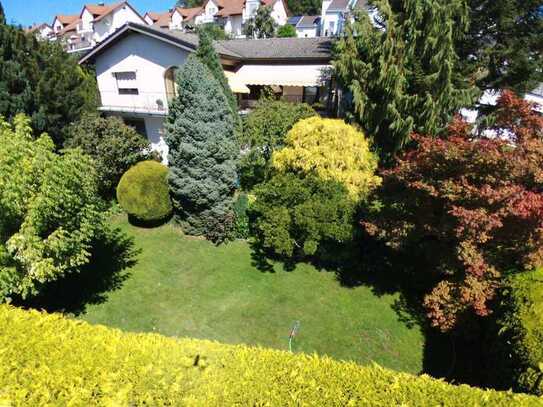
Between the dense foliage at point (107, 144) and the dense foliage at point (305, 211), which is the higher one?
the dense foliage at point (107, 144)

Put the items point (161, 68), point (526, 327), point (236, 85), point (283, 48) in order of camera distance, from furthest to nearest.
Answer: point (283, 48) → point (236, 85) → point (161, 68) → point (526, 327)

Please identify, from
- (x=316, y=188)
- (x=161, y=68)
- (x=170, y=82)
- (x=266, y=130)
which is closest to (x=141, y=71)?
(x=161, y=68)

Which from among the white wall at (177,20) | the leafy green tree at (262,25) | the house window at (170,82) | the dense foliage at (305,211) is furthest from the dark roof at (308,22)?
the dense foliage at (305,211)

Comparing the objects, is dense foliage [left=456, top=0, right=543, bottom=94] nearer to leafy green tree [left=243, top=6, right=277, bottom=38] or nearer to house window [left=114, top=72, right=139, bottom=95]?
house window [left=114, top=72, right=139, bottom=95]

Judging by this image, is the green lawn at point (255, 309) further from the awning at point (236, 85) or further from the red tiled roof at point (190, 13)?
the red tiled roof at point (190, 13)

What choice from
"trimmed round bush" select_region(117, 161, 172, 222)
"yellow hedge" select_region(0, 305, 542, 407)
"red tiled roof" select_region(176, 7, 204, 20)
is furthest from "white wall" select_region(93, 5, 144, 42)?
"yellow hedge" select_region(0, 305, 542, 407)

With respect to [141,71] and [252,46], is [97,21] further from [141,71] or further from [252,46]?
[141,71]

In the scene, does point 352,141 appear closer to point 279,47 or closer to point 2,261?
point 2,261
